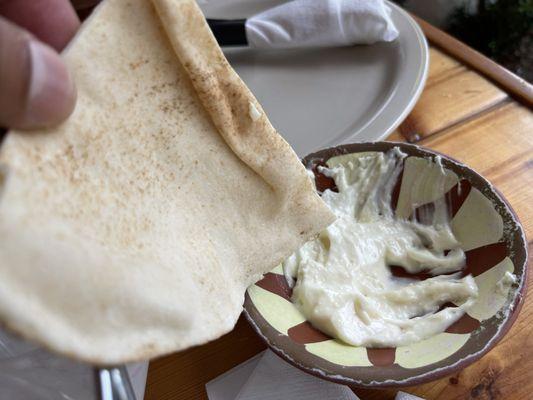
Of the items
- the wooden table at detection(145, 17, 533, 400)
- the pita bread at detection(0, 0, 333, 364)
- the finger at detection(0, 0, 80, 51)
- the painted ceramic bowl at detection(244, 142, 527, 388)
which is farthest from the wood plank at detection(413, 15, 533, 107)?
the finger at detection(0, 0, 80, 51)

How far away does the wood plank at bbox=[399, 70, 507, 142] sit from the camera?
2.79ft

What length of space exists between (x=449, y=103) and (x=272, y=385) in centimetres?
57

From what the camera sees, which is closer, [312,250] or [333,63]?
[312,250]

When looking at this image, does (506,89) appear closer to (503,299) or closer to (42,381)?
(503,299)

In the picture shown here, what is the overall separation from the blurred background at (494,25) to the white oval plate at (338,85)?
622mm

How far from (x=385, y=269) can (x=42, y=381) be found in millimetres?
406

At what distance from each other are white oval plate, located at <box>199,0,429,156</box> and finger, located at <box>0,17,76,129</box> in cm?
53

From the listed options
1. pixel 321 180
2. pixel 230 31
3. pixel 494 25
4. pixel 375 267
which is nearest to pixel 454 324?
pixel 375 267

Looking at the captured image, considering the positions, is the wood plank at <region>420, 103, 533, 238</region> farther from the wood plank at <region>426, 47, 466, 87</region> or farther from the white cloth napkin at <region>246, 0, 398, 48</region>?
the white cloth napkin at <region>246, 0, 398, 48</region>

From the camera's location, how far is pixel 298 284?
617 mm

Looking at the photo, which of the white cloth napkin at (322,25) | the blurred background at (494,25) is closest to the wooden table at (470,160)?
the white cloth napkin at (322,25)

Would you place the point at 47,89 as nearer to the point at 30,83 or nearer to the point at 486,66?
the point at 30,83

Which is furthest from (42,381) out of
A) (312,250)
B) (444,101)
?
(444,101)

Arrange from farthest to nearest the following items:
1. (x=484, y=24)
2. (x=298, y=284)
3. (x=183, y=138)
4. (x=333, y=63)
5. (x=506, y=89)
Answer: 1. (x=484, y=24)
2. (x=333, y=63)
3. (x=506, y=89)
4. (x=298, y=284)
5. (x=183, y=138)
